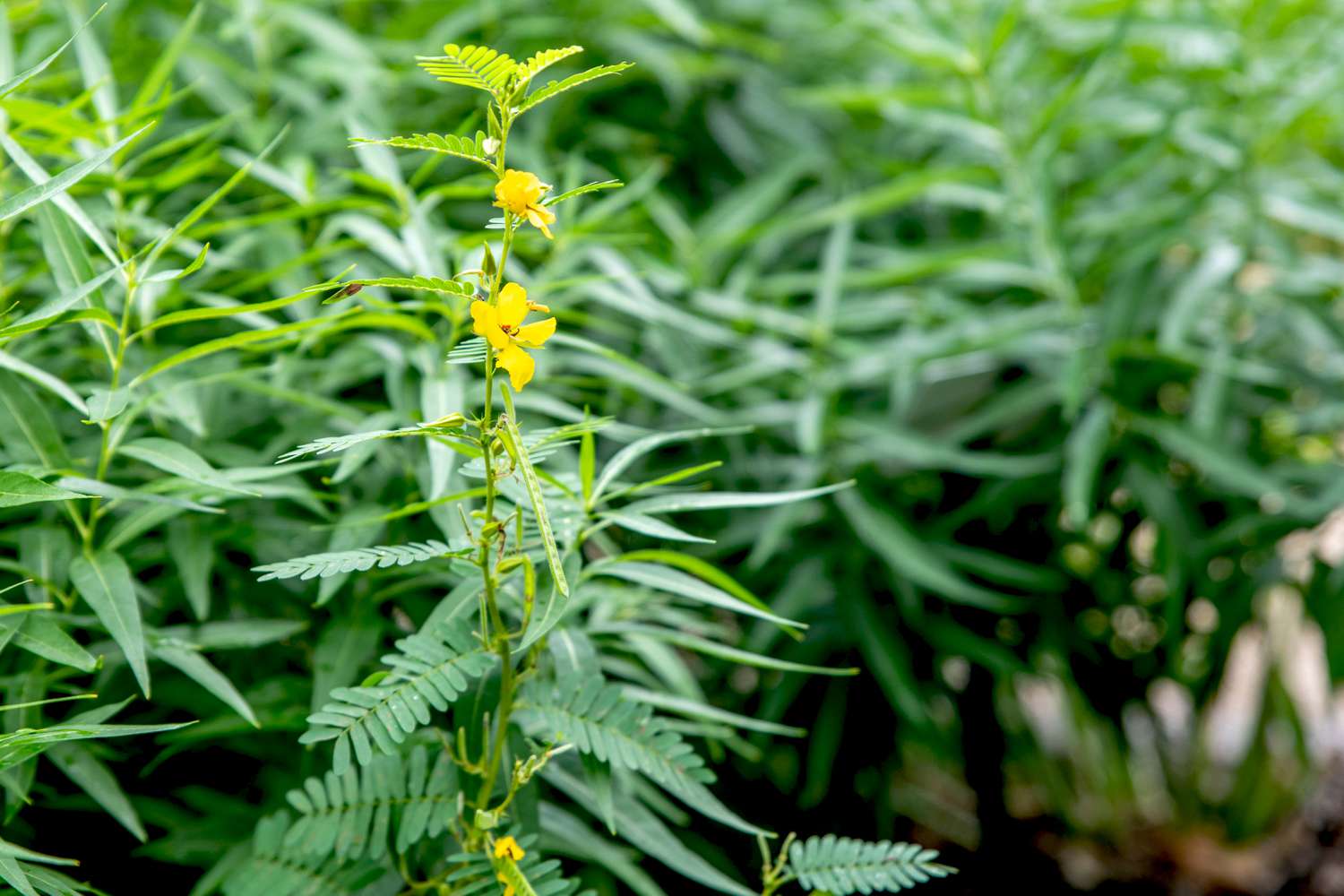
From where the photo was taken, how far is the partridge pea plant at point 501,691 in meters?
0.49

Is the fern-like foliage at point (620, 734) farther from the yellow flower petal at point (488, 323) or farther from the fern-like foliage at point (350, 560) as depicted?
the yellow flower petal at point (488, 323)

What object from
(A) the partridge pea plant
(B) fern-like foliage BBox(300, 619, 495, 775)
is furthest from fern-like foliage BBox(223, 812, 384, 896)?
(B) fern-like foliage BBox(300, 619, 495, 775)

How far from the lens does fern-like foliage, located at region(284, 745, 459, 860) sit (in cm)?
57

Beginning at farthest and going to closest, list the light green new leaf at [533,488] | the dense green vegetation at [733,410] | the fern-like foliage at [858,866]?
the dense green vegetation at [733,410] → the fern-like foliage at [858,866] → the light green new leaf at [533,488]

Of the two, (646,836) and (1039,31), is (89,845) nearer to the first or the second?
(646,836)

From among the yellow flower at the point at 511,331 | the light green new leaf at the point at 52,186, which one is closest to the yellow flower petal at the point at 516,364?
the yellow flower at the point at 511,331

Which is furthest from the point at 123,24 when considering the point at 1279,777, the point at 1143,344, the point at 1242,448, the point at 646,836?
the point at 1279,777

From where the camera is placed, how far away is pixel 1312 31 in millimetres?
1397

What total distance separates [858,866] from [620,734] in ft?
0.48

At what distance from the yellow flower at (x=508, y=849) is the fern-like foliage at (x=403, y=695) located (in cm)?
7

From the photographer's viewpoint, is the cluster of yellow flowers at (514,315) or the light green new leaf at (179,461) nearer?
the cluster of yellow flowers at (514,315)

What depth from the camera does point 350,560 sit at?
20.2 inches

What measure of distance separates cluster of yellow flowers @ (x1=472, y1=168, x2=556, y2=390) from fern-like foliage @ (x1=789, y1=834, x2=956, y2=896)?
11.9 inches

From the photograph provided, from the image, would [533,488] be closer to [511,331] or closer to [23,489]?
[511,331]
